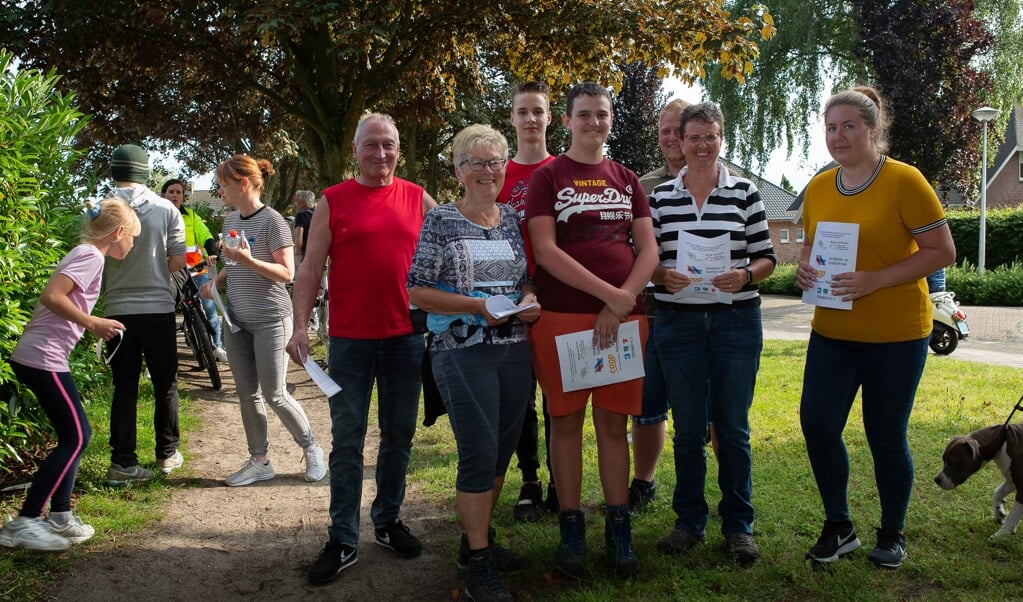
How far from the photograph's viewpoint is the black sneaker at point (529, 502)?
4.61 metres

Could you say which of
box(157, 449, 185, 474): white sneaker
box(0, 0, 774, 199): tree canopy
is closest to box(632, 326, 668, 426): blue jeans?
box(157, 449, 185, 474): white sneaker

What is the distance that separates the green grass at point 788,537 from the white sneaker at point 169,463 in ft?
5.40

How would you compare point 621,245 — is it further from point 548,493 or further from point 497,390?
point 548,493

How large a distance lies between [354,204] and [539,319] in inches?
43.6

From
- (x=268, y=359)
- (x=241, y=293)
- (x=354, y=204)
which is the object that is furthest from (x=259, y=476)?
(x=354, y=204)

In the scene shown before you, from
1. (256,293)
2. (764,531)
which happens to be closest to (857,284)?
(764,531)

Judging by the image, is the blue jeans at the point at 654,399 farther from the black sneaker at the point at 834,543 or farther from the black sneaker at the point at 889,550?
the black sneaker at the point at 889,550

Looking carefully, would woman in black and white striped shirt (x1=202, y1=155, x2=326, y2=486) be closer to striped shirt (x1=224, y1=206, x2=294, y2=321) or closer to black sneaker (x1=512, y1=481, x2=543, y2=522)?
striped shirt (x1=224, y1=206, x2=294, y2=321)

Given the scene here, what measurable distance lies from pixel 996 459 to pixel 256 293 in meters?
4.37

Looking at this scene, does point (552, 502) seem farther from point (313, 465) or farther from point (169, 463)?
point (169, 463)

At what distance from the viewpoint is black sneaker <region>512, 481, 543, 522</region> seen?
4609 millimetres

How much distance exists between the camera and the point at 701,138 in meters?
3.91

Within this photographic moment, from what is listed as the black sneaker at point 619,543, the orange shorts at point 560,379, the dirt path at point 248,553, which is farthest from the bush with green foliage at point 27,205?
the black sneaker at point 619,543

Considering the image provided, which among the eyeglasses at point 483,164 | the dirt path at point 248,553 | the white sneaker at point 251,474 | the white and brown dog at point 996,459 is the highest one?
the eyeglasses at point 483,164
